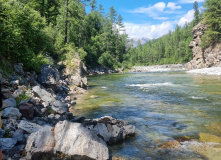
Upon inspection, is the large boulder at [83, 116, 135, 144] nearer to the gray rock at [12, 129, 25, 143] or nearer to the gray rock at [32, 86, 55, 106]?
the gray rock at [12, 129, 25, 143]

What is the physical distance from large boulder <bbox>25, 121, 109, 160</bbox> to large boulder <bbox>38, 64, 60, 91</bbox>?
11.1 metres

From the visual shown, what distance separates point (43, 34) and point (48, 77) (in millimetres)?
6959

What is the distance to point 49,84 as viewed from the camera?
16969mm

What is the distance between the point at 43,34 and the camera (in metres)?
21.5

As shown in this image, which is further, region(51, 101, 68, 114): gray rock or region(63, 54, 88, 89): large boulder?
region(63, 54, 88, 89): large boulder

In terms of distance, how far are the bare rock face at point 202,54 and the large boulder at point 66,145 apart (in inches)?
2472

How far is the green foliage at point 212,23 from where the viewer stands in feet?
214

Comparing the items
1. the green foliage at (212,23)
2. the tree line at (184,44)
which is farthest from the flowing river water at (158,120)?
the tree line at (184,44)

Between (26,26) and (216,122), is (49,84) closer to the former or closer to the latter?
(26,26)

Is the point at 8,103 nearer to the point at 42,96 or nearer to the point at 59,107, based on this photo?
the point at 59,107

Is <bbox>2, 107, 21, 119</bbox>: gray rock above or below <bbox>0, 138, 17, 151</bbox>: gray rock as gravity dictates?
above

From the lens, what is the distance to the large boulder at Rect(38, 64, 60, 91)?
16817 millimetres

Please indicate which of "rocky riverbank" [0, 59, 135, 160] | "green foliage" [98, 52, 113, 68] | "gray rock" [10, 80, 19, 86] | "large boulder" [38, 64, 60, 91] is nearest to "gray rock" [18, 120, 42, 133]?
"rocky riverbank" [0, 59, 135, 160]

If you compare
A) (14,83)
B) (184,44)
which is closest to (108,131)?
(14,83)
